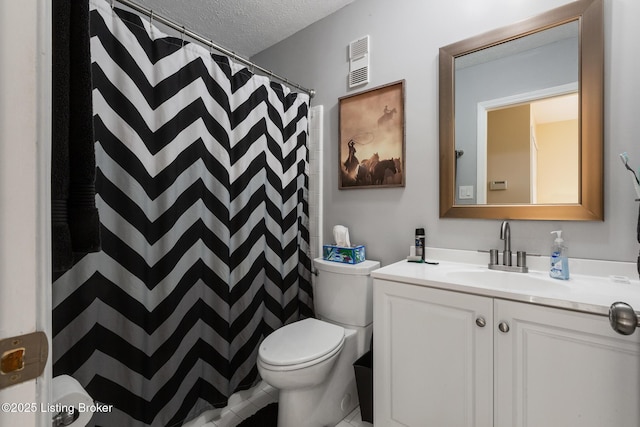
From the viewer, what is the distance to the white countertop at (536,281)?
98 cm

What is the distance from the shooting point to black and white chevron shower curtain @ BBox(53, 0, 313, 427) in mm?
1137

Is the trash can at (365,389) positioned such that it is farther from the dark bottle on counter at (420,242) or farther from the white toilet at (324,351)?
the dark bottle on counter at (420,242)

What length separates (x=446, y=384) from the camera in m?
1.17

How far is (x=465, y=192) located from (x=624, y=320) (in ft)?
2.90

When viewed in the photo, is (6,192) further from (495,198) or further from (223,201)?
(495,198)

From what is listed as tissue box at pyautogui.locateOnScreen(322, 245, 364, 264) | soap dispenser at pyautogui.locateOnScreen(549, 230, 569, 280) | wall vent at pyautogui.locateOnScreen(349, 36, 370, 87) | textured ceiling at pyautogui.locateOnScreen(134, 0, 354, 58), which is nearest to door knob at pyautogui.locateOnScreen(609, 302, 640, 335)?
soap dispenser at pyautogui.locateOnScreen(549, 230, 569, 280)

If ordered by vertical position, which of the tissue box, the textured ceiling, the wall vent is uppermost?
the textured ceiling

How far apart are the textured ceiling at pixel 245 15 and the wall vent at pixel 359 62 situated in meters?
0.30

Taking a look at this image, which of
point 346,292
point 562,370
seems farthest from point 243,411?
point 562,370

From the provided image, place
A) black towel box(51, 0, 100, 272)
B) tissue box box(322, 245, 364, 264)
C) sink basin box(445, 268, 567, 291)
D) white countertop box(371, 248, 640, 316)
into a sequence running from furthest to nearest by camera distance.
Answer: tissue box box(322, 245, 364, 264), sink basin box(445, 268, 567, 291), white countertop box(371, 248, 640, 316), black towel box(51, 0, 100, 272)

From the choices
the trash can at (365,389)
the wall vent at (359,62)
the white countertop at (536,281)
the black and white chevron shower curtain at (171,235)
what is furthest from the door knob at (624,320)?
the wall vent at (359,62)

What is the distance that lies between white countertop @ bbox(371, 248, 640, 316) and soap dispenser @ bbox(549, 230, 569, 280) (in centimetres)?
3

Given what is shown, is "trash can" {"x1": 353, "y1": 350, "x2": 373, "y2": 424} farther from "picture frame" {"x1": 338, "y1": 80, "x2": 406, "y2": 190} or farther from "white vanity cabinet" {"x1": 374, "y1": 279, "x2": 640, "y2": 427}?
"picture frame" {"x1": 338, "y1": 80, "x2": 406, "y2": 190}

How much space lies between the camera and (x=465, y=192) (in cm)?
154
